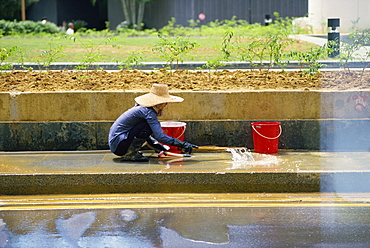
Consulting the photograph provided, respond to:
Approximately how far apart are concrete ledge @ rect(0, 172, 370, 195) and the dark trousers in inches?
27.5

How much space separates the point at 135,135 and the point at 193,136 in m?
1.26

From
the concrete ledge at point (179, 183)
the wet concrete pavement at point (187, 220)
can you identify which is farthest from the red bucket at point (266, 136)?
the wet concrete pavement at point (187, 220)

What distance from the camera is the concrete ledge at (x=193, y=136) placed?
8.52 m

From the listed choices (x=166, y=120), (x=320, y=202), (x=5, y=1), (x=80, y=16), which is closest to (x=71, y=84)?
(x=166, y=120)

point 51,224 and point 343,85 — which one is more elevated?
point 343,85

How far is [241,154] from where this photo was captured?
8141mm

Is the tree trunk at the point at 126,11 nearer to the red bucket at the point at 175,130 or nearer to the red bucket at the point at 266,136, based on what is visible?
the red bucket at the point at 175,130

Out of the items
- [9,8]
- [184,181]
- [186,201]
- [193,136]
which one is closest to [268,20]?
[9,8]

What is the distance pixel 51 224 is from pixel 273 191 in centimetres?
270

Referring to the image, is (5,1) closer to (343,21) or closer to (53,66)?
(343,21)

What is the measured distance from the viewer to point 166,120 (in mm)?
8648

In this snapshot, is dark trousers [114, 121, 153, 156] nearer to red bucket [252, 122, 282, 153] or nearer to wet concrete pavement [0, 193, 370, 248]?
wet concrete pavement [0, 193, 370, 248]

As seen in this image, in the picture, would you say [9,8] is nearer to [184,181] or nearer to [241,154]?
[241,154]

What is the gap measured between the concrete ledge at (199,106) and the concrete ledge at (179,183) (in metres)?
1.74
